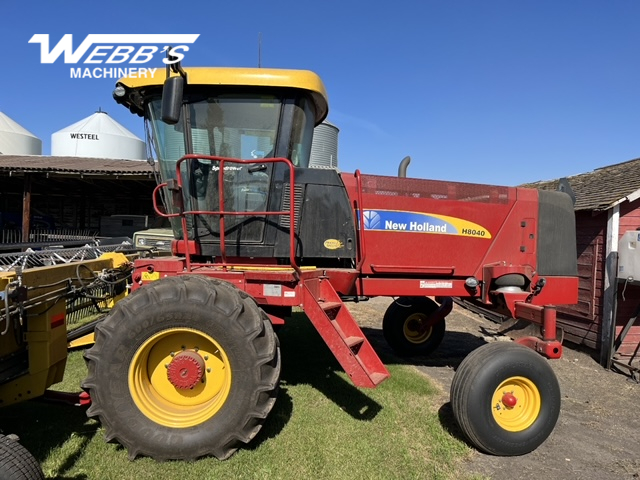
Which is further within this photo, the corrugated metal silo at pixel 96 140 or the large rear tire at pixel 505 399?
the corrugated metal silo at pixel 96 140

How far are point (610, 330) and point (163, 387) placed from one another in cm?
654

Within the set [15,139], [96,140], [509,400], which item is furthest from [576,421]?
[15,139]

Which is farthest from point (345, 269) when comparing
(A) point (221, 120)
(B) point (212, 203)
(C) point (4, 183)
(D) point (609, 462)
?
(C) point (4, 183)

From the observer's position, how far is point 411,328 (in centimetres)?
616

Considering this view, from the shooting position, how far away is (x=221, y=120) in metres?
3.73

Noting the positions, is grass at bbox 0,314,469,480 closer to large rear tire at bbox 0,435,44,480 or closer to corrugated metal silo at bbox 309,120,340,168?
large rear tire at bbox 0,435,44,480

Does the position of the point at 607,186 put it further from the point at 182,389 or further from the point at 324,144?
the point at 324,144

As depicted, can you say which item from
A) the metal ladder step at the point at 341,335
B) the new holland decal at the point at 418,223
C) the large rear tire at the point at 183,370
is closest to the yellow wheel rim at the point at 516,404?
the metal ladder step at the point at 341,335

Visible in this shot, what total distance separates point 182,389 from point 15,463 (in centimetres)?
118

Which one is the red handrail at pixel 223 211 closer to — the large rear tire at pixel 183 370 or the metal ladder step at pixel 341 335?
the metal ladder step at pixel 341 335

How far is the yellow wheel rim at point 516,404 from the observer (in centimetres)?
352

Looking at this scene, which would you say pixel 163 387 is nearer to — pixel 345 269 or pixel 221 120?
pixel 345 269

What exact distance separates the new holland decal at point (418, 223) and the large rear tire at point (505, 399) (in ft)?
3.90

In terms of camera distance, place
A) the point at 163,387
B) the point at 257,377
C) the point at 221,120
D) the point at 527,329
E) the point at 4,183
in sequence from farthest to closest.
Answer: the point at 4,183 < the point at 527,329 < the point at 221,120 < the point at 163,387 < the point at 257,377
